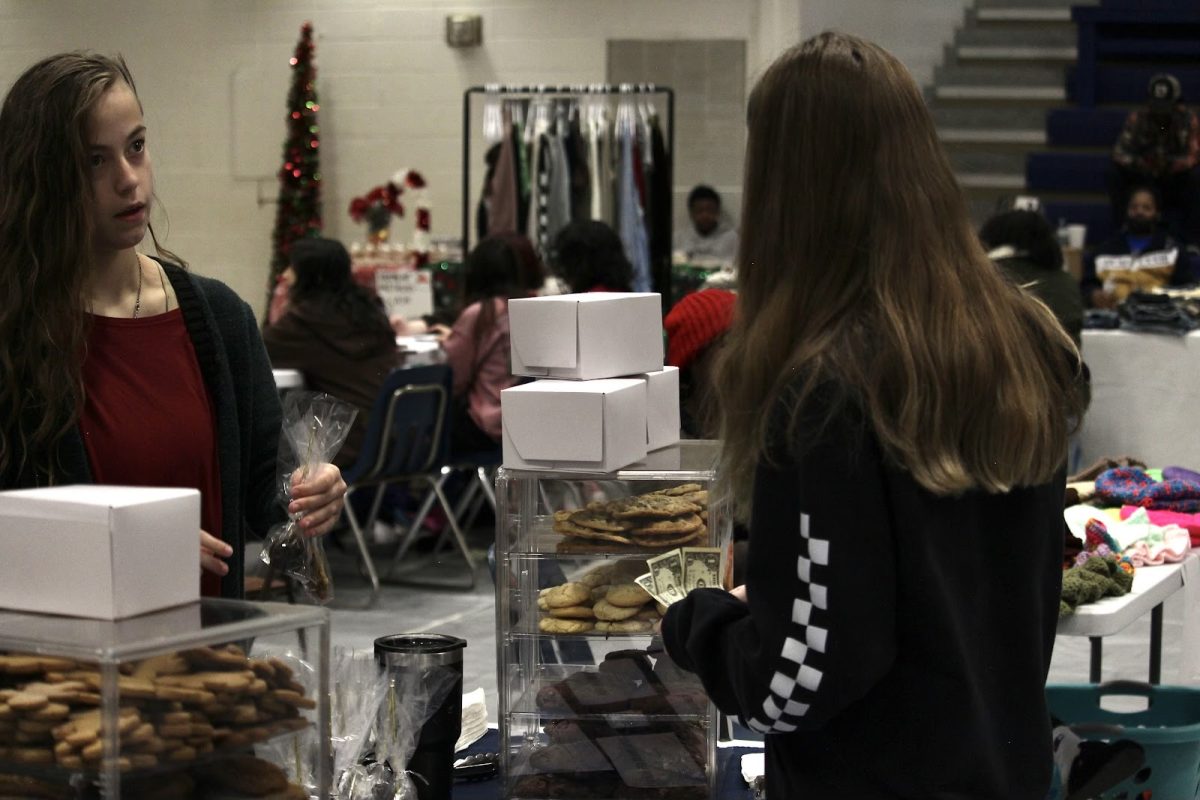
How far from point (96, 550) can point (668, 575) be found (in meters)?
0.87

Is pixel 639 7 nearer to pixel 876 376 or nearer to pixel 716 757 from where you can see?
pixel 716 757

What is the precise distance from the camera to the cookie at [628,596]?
2131mm

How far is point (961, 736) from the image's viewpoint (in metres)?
1.46

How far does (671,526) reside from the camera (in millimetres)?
2125

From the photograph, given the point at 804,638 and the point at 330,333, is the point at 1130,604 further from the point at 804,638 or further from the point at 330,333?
the point at 330,333

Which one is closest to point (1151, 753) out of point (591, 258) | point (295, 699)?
point (295, 699)

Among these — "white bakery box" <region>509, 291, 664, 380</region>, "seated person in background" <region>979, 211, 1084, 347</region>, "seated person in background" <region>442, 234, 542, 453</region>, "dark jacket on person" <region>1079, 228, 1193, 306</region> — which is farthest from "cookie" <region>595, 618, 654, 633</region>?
"dark jacket on person" <region>1079, 228, 1193, 306</region>

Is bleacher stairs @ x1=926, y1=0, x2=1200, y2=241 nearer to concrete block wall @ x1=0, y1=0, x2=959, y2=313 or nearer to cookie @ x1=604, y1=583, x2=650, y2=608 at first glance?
concrete block wall @ x1=0, y1=0, x2=959, y2=313

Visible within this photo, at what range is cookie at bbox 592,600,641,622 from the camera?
2125 millimetres

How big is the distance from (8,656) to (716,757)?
1.03m

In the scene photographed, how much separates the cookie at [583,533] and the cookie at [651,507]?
0.03 meters

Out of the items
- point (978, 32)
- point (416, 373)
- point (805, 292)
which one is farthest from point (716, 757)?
point (978, 32)

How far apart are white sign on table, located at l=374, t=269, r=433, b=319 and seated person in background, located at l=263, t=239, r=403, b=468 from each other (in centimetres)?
126

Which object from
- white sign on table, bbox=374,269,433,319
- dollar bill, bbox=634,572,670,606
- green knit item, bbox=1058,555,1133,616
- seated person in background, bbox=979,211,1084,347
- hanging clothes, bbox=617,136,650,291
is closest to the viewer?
dollar bill, bbox=634,572,670,606
